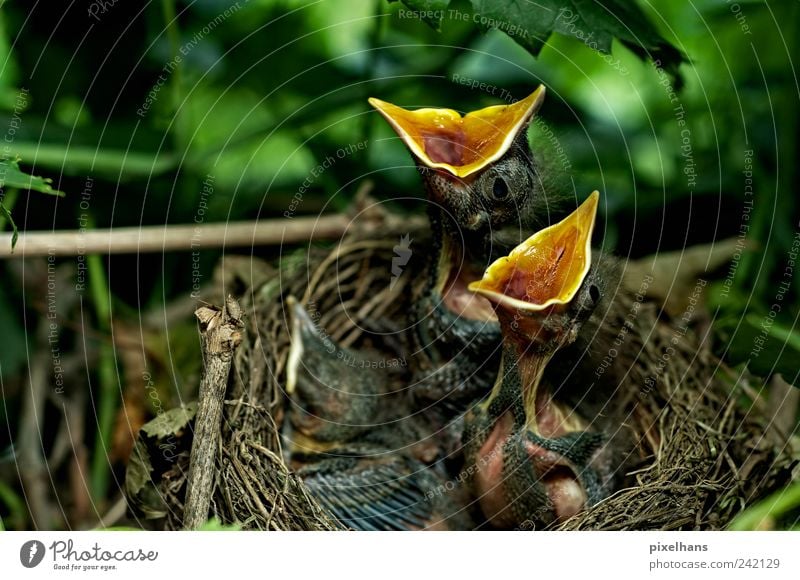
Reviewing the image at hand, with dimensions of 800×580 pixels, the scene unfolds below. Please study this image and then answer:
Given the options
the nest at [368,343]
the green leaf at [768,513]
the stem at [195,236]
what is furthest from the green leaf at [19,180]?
the green leaf at [768,513]

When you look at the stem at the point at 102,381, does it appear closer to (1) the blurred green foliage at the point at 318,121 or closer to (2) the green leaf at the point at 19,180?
(1) the blurred green foliage at the point at 318,121

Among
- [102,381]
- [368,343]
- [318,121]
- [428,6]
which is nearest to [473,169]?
[428,6]

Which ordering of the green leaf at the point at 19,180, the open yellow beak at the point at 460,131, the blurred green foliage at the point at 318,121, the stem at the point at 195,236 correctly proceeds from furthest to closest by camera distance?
1. the blurred green foliage at the point at 318,121
2. the stem at the point at 195,236
3. the open yellow beak at the point at 460,131
4. the green leaf at the point at 19,180

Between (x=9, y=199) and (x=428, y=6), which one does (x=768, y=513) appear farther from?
(x=9, y=199)

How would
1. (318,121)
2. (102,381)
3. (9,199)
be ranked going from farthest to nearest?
(318,121), (102,381), (9,199)

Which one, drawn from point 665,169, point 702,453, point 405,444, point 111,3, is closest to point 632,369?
point 702,453

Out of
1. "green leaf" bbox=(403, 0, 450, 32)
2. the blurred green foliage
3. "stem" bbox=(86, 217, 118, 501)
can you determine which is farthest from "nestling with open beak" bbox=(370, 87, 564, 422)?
"stem" bbox=(86, 217, 118, 501)
